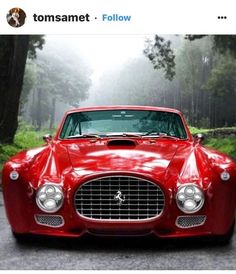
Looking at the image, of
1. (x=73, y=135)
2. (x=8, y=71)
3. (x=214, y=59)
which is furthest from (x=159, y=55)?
(x=214, y=59)

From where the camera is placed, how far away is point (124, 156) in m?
5.03

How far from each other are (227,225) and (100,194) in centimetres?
113

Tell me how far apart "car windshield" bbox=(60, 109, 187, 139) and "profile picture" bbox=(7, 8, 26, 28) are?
3112 mm

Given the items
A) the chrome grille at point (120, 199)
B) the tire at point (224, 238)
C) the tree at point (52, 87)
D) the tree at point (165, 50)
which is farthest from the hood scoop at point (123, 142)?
the tree at point (52, 87)

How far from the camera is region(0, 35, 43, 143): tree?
15.5 meters

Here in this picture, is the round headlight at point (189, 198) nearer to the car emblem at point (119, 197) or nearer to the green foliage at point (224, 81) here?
the car emblem at point (119, 197)

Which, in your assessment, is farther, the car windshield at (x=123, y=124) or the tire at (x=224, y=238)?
the car windshield at (x=123, y=124)

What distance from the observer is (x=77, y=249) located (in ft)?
15.5

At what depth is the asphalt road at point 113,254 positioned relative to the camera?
420cm

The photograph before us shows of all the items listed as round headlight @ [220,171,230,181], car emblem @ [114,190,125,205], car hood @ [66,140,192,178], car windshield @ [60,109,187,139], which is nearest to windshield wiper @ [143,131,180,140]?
car windshield @ [60,109,187,139]

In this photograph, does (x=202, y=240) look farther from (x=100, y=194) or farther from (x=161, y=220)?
(x=100, y=194)

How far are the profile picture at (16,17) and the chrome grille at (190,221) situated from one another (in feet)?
18.3

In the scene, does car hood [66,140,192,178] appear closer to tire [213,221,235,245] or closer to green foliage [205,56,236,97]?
tire [213,221,235,245]

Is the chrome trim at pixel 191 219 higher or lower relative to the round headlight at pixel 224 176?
lower
